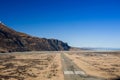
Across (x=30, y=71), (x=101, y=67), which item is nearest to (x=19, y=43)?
(x=101, y=67)

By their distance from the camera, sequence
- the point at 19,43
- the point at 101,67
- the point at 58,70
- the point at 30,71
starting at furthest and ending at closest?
the point at 19,43, the point at 101,67, the point at 58,70, the point at 30,71

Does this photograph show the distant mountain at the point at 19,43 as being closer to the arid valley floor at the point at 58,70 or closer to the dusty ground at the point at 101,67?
the dusty ground at the point at 101,67

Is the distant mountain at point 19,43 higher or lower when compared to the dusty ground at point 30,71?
higher

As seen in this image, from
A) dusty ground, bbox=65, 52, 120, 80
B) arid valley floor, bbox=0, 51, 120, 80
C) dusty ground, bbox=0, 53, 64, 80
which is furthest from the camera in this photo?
dusty ground, bbox=65, 52, 120, 80

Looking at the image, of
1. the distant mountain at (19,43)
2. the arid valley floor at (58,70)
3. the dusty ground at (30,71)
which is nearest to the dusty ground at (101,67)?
the arid valley floor at (58,70)

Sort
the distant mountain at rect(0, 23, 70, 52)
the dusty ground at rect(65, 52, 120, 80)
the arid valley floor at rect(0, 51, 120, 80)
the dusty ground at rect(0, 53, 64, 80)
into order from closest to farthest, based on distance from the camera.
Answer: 1. the dusty ground at rect(0, 53, 64, 80)
2. the arid valley floor at rect(0, 51, 120, 80)
3. the dusty ground at rect(65, 52, 120, 80)
4. the distant mountain at rect(0, 23, 70, 52)

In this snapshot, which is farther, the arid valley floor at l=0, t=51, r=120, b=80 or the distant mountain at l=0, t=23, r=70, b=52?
the distant mountain at l=0, t=23, r=70, b=52

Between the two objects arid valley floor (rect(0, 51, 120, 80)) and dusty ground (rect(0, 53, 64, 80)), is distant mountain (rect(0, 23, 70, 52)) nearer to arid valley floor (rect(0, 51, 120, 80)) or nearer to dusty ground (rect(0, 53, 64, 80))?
arid valley floor (rect(0, 51, 120, 80))

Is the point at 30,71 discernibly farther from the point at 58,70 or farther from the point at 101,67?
the point at 101,67

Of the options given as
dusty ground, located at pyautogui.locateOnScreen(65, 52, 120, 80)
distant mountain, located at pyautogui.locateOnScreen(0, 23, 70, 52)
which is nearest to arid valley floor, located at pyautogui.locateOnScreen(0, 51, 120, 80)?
dusty ground, located at pyautogui.locateOnScreen(65, 52, 120, 80)
